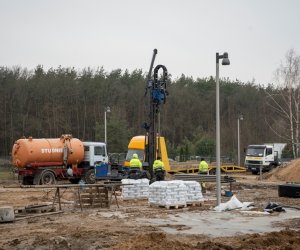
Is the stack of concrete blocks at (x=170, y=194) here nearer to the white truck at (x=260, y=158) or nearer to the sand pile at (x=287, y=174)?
the sand pile at (x=287, y=174)

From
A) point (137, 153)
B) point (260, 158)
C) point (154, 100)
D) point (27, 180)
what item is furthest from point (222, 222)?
point (260, 158)

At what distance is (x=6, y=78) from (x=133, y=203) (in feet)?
164

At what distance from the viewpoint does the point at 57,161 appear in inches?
1305

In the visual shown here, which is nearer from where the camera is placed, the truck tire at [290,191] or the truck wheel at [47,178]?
the truck tire at [290,191]

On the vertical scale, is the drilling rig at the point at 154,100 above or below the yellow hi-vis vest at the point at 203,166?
above

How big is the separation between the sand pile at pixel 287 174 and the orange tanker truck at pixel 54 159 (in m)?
13.0

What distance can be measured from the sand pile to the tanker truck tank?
14772 mm

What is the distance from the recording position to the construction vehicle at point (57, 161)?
32.1 meters

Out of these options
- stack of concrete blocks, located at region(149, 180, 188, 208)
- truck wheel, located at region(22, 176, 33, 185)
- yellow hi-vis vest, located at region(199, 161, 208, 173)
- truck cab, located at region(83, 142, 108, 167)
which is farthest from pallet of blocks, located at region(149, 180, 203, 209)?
truck cab, located at region(83, 142, 108, 167)

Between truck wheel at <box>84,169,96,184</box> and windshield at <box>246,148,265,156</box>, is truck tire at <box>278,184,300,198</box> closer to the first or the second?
truck wheel at <box>84,169,96,184</box>

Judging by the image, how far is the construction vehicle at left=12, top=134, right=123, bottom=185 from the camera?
3212cm

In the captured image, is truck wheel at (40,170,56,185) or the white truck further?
the white truck

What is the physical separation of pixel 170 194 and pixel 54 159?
15442 millimetres

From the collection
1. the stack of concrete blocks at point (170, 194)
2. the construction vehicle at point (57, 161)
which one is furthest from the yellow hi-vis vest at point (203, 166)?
the stack of concrete blocks at point (170, 194)
